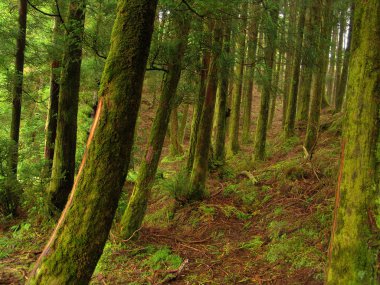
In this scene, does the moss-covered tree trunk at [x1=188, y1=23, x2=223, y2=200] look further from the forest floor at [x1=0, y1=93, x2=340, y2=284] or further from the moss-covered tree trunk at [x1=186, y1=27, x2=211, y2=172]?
the moss-covered tree trunk at [x1=186, y1=27, x2=211, y2=172]

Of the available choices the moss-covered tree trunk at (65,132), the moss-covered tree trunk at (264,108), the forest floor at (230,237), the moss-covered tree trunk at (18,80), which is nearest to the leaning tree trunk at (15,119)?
the moss-covered tree trunk at (18,80)

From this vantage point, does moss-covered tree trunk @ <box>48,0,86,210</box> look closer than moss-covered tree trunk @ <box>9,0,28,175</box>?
Yes

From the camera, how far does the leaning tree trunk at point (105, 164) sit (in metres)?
2.97

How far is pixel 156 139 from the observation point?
737 centimetres

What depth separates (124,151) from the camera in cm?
318

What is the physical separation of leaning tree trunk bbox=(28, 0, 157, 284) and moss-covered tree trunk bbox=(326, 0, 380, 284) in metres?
2.06

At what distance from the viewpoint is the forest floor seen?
5488mm

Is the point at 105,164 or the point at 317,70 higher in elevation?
the point at 317,70

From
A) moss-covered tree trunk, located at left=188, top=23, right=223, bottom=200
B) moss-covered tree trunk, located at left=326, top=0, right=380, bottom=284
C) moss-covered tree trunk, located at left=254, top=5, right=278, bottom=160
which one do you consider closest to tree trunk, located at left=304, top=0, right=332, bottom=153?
moss-covered tree trunk, located at left=254, top=5, right=278, bottom=160

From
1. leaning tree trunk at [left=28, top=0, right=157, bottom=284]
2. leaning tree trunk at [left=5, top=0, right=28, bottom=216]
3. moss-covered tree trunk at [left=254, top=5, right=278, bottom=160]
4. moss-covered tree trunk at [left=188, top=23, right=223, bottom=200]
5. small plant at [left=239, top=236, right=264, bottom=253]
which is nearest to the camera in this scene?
leaning tree trunk at [left=28, top=0, right=157, bottom=284]

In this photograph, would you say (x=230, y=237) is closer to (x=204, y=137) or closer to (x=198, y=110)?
(x=204, y=137)

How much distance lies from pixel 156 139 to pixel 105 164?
4293 millimetres

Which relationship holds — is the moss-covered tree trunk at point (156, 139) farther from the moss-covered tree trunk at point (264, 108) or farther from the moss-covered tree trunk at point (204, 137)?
the moss-covered tree trunk at point (264, 108)

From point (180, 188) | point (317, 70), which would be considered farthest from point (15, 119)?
point (317, 70)
